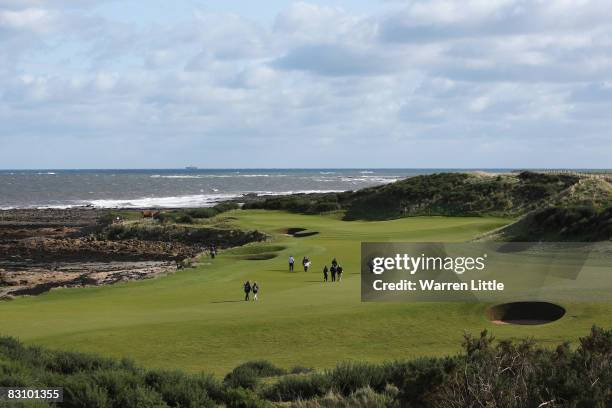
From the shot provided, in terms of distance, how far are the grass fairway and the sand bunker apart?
49 centimetres

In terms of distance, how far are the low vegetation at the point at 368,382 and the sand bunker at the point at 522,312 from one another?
944 cm

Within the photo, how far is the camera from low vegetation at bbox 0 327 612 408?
11203 millimetres

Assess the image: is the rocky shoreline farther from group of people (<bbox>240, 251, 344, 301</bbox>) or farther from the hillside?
the hillside

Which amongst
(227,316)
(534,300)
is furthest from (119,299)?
(534,300)

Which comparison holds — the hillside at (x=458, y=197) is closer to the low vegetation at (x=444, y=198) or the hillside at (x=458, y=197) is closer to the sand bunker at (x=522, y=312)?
the low vegetation at (x=444, y=198)

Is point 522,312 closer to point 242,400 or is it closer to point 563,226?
point 242,400

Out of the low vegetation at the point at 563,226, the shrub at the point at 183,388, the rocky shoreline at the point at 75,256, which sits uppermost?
the low vegetation at the point at 563,226

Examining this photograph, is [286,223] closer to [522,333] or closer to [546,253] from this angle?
[546,253]

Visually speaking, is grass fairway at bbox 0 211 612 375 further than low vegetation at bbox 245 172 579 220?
No

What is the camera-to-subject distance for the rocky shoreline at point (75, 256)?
1616 inches

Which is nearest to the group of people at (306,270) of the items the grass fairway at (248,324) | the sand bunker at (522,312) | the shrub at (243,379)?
the grass fairway at (248,324)

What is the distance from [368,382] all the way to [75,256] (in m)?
45.3

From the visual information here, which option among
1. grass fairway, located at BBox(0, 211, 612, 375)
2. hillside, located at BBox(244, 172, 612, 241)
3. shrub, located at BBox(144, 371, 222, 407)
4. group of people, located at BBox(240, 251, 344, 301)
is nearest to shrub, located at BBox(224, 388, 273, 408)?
shrub, located at BBox(144, 371, 222, 407)

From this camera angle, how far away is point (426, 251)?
135 ft
